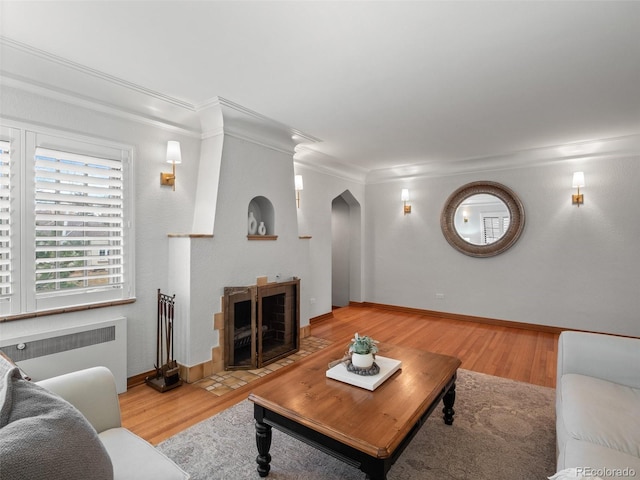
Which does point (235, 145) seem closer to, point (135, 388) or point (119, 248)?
point (119, 248)

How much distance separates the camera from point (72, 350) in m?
2.55

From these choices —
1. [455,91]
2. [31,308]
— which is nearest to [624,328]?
[455,91]

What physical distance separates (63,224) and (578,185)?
18.7 feet

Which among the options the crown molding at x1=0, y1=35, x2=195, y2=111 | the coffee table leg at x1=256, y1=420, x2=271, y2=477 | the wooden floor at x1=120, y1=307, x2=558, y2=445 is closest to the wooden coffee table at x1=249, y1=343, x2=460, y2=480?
the coffee table leg at x1=256, y1=420, x2=271, y2=477

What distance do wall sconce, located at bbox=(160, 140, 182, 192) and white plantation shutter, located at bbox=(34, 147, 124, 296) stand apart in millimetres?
371

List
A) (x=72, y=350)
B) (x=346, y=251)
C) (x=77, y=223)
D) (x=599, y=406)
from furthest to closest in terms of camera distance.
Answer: (x=346, y=251) → (x=77, y=223) → (x=72, y=350) → (x=599, y=406)

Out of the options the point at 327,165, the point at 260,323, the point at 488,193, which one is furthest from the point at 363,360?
the point at 488,193

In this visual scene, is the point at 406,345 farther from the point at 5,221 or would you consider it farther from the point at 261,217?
the point at 5,221

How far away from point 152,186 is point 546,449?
3588mm

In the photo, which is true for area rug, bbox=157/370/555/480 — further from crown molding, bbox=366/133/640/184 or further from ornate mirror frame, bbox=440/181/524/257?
crown molding, bbox=366/133/640/184

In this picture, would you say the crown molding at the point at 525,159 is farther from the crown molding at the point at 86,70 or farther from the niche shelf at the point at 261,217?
the crown molding at the point at 86,70

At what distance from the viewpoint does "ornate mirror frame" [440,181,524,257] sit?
4910 millimetres

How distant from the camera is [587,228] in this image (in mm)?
4461

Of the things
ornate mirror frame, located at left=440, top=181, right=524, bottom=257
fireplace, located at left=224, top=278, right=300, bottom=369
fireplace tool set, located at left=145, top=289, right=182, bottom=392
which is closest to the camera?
fireplace tool set, located at left=145, top=289, right=182, bottom=392
